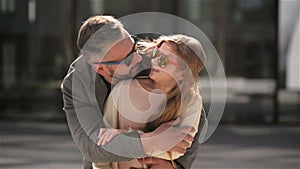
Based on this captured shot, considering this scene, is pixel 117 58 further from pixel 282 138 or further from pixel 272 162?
pixel 282 138

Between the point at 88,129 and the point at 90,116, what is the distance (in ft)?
0.11

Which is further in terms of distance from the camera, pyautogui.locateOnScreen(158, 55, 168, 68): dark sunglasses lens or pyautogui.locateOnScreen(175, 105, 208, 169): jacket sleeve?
pyautogui.locateOnScreen(175, 105, 208, 169): jacket sleeve

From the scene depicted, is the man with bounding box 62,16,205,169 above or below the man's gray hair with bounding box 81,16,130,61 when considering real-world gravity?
below

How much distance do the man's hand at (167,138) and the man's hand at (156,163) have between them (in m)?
0.05

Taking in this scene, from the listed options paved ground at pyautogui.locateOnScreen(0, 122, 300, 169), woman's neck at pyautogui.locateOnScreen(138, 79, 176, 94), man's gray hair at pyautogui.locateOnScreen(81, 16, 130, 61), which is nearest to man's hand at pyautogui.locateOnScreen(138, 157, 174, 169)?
woman's neck at pyautogui.locateOnScreen(138, 79, 176, 94)

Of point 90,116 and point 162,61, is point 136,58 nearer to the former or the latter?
point 162,61

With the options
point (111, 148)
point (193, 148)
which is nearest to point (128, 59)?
point (111, 148)

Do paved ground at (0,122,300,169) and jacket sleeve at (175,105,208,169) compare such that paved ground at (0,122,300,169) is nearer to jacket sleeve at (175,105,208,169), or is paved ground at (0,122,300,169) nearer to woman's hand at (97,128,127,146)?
jacket sleeve at (175,105,208,169)

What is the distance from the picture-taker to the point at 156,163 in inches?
64.6

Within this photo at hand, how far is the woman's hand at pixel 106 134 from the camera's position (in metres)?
1.58

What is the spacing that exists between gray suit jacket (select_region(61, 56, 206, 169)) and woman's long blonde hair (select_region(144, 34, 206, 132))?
84mm

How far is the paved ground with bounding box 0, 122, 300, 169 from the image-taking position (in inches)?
287

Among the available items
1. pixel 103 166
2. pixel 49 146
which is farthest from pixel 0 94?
pixel 103 166

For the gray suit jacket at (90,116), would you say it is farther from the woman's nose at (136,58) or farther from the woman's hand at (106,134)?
the woman's nose at (136,58)
